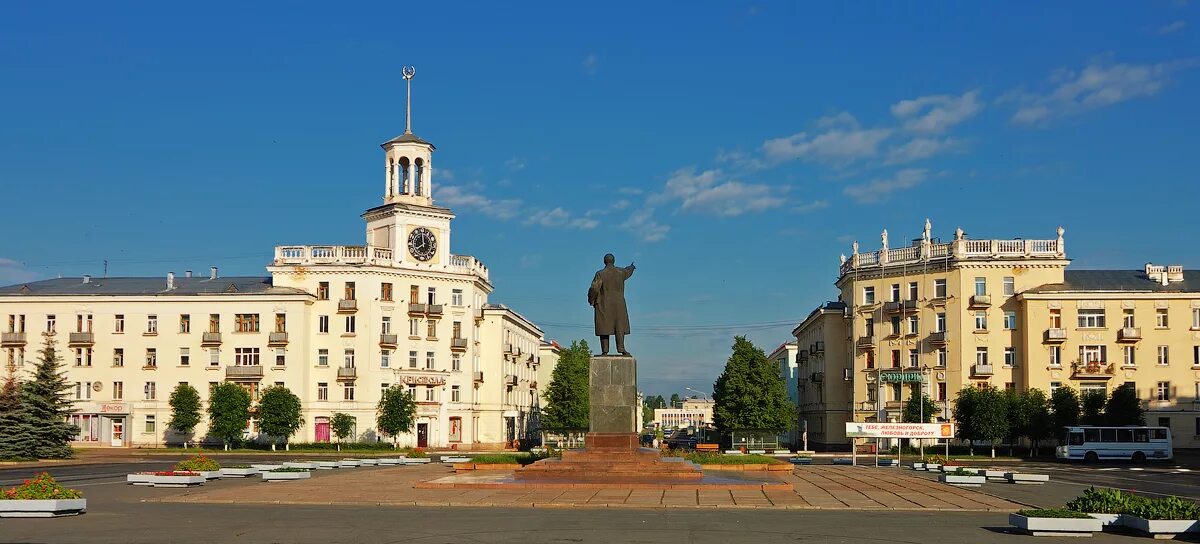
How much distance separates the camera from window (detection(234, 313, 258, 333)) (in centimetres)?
7688

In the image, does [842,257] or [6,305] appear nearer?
[6,305]

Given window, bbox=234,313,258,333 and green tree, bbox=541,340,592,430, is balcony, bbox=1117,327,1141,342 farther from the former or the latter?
window, bbox=234,313,258,333

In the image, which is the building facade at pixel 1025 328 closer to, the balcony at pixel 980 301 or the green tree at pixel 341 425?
the balcony at pixel 980 301

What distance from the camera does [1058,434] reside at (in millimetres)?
64625

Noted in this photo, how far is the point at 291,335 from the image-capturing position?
76.1 metres

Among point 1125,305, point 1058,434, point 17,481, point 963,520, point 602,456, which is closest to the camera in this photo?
point 963,520

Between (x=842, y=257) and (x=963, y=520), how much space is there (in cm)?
6295

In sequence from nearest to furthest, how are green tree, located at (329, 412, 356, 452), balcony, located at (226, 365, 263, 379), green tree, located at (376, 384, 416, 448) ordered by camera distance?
green tree, located at (329, 412, 356, 452) → green tree, located at (376, 384, 416, 448) → balcony, located at (226, 365, 263, 379)

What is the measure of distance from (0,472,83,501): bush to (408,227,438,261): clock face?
58432 mm

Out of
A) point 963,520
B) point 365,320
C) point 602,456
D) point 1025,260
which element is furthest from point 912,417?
point 963,520

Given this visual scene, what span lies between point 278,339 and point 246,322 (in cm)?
319

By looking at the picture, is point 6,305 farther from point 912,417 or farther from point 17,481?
point 912,417

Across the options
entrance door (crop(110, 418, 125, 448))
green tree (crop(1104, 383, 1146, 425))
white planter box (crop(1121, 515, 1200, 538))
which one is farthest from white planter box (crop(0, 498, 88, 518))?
green tree (crop(1104, 383, 1146, 425))

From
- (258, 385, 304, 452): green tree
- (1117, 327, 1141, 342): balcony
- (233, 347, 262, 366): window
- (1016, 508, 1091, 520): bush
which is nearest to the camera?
(1016, 508, 1091, 520): bush
